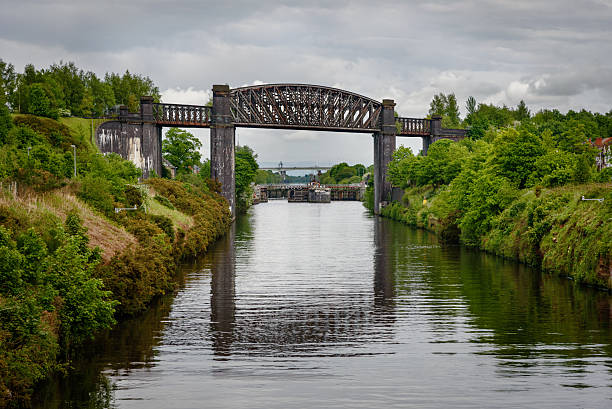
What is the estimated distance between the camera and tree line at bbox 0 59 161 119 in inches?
4345

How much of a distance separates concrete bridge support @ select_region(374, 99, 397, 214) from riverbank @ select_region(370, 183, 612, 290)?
51.6 m

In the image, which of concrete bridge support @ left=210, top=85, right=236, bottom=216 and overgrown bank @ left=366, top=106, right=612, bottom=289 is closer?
overgrown bank @ left=366, top=106, right=612, bottom=289

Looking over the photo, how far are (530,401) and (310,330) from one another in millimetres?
11611

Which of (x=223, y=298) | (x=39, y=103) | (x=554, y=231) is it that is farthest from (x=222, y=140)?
(x=223, y=298)

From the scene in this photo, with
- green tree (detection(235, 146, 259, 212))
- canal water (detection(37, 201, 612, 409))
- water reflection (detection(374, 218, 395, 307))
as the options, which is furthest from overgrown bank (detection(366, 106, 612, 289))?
green tree (detection(235, 146, 259, 212))

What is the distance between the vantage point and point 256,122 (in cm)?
10725

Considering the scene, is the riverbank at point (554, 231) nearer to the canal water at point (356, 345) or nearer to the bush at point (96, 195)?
the canal water at point (356, 345)

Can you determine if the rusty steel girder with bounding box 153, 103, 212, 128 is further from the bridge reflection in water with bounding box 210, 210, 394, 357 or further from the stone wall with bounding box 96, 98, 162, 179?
the bridge reflection in water with bounding box 210, 210, 394, 357

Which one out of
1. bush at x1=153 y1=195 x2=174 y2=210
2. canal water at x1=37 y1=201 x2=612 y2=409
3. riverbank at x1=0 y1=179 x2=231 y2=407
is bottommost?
canal water at x1=37 y1=201 x2=612 y2=409

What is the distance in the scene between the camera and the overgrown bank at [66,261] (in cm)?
1933

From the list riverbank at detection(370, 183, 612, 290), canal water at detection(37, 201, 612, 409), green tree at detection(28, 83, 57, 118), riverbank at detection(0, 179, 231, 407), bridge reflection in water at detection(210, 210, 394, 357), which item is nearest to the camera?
riverbank at detection(0, 179, 231, 407)

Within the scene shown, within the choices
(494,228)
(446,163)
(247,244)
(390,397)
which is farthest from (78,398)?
(446,163)

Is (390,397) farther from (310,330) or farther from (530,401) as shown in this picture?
(310,330)

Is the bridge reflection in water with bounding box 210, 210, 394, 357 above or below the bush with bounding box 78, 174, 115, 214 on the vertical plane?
below
